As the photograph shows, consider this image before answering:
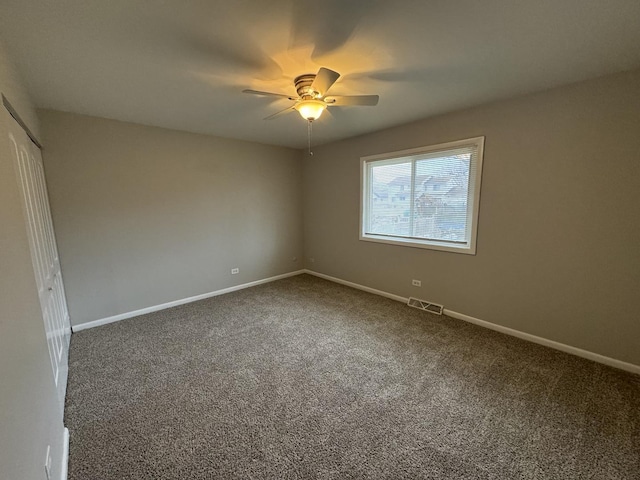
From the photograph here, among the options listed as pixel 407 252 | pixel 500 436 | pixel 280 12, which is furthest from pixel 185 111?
pixel 500 436

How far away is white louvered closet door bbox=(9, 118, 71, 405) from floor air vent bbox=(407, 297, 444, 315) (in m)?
3.57

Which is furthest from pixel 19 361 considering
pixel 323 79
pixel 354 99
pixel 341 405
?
pixel 354 99

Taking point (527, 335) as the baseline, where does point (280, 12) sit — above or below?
above

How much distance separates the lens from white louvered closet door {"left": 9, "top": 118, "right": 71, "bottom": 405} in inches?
70.1

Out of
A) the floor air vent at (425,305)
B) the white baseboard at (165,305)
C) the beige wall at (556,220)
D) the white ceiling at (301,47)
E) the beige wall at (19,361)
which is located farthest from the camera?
the floor air vent at (425,305)

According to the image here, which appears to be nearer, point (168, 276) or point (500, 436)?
point (500, 436)

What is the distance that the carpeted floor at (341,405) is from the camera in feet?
4.92

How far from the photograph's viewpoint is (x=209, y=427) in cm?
174

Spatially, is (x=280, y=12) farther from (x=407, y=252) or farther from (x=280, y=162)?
(x=280, y=162)

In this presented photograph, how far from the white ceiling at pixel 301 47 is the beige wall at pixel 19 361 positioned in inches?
20.5

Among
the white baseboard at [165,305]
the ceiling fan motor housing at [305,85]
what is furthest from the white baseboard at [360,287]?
the ceiling fan motor housing at [305,85]

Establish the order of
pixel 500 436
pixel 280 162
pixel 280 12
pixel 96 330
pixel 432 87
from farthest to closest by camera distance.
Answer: pixel 280 162 < pixel 96 330 < pixel 432 87 < pixel 500 436 < pixel 280 12

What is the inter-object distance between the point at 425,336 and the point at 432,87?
2.46m

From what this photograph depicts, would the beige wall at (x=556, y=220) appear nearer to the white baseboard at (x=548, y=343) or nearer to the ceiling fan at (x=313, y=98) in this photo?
the white baseboard at (x=548, y=343)
